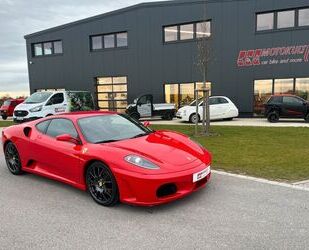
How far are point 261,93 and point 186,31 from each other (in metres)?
6.26

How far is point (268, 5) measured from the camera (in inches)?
730

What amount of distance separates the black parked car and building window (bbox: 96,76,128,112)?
11.0m

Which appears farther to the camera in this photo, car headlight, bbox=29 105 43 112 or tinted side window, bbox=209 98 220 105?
tinted side window, bbox=209 98 220 105

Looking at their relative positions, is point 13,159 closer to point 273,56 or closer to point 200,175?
point 200,175

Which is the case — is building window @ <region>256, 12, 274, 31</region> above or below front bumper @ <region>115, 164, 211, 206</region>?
above

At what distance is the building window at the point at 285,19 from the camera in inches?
717

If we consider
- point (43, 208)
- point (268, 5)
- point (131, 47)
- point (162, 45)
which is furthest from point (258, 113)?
point (43, 208)

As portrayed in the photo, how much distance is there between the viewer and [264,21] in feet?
62.3

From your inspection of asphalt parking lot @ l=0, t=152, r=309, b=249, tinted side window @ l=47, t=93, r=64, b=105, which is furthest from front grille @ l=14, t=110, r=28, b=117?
asphalt parking lot @ l=0, t=152, r=309, b=249

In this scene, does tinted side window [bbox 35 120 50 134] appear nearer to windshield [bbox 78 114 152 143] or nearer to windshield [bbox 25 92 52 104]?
windshield [bbox 78 114 152 143]

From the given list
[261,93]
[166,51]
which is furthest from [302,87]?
[166,51]

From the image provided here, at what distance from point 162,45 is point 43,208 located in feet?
60.8

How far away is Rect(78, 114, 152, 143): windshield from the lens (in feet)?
16.5

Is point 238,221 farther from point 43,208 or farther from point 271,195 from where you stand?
point 43,208
